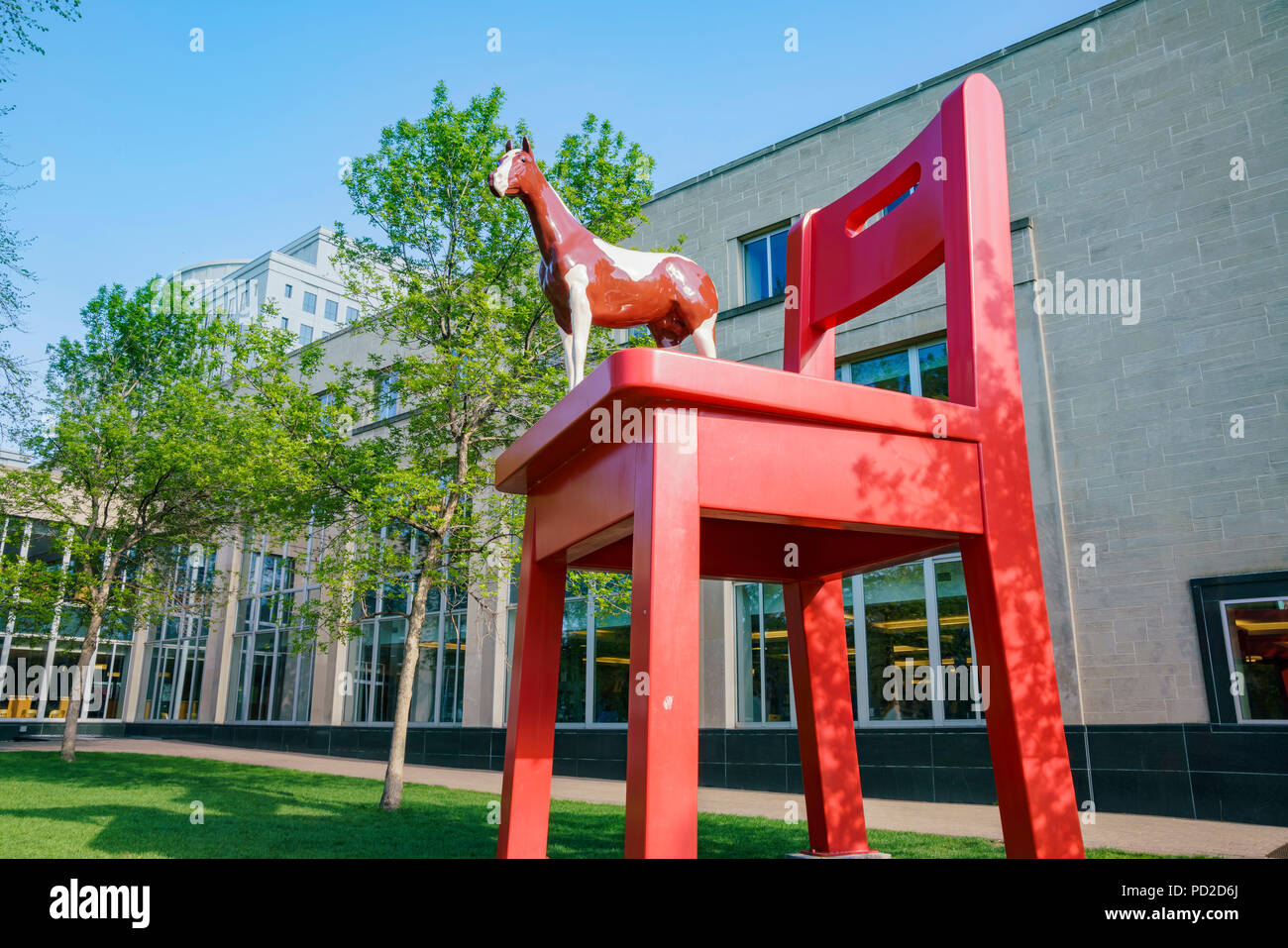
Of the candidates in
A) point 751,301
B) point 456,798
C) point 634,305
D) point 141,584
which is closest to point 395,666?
point 141,584

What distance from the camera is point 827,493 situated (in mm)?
2961

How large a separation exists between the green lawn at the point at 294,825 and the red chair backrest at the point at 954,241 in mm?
4327

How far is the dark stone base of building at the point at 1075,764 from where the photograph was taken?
10.5 m

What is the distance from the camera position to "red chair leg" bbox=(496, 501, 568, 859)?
361 centimetres

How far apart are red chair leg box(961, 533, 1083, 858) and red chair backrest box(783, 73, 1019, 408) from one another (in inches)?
25.2


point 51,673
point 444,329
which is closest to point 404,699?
point 444,329

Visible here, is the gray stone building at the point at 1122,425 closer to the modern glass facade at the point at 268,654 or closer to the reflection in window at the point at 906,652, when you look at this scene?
the reflection in window at the point at 906,652

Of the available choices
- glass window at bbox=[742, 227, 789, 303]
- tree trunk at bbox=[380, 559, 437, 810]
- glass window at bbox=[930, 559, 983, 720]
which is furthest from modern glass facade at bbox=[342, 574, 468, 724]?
glass window at bbox=[930, 559, 983, 720]

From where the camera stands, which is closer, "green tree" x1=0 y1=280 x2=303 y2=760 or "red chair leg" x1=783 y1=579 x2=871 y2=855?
"red chair leg" x1=783 y1=579 x2=871 y2=855

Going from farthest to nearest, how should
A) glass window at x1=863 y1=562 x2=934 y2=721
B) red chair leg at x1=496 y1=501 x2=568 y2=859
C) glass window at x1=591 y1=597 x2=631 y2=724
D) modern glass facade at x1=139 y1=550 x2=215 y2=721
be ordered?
modern glass facade at x1=139 y1=550 x2=215 y2=721
glass window at x1=591 y1=597 x2=631 y2=724
glass window at x1=863 y1=562 x2=934 y2=721
red chair leg at x1=496 y1=501 x2=568 y2=859

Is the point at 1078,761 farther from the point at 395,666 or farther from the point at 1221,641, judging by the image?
the point at 395,666

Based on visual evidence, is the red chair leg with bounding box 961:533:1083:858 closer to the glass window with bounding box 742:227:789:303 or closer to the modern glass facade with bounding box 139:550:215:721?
the glass window with bounding box 742:227:789:303
